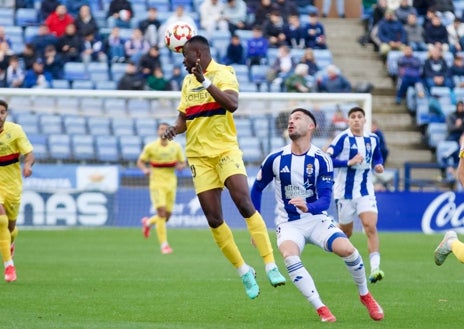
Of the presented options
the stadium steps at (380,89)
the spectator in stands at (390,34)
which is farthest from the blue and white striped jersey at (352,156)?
the spectator in stands at (390,34)

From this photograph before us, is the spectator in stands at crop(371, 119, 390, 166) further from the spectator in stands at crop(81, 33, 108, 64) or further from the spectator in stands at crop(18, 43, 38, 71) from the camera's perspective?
the spectator in stands at crop(18, 43, 38, 71)

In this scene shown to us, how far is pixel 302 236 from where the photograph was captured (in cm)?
1120

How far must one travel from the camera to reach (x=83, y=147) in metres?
26.9

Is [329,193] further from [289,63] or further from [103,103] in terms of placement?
[289,63]

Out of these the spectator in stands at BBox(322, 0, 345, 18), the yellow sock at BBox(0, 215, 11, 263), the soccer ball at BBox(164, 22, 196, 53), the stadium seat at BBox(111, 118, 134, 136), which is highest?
the soccer ball at BBox(164, 22, 196, 53)

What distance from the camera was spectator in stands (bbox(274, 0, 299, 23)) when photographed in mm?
33531

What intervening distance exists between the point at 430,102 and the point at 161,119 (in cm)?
866

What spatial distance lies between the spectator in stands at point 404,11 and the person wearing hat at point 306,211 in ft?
81.2

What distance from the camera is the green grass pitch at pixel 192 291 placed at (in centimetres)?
1106

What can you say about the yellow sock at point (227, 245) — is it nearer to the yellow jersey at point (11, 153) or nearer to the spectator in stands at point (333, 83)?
the yellow jersey at point (11, 153)

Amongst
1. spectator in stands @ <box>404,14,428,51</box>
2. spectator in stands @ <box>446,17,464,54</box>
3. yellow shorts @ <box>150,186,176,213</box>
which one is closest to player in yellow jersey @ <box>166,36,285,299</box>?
yellow shorts @ <box>150,186,176,213</box>

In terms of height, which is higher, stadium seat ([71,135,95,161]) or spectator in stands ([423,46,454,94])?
spectator in stands ([423,46,454,94])

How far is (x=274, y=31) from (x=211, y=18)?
79.1 inches

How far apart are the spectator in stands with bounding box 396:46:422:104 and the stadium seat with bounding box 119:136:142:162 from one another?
9.54 metres
